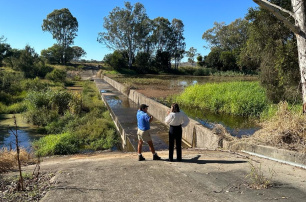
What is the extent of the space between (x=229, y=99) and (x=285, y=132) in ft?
34.4

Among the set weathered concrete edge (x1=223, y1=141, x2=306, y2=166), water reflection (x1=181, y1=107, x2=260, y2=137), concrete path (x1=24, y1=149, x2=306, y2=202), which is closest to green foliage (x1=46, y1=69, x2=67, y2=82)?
water reflection (x1=181, y1=107, x2=260, y2=137)

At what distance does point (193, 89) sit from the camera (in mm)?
19859

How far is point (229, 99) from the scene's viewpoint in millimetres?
16281

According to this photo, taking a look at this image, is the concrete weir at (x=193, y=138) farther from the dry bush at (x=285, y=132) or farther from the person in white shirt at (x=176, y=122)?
the person in white shirt at (x=176, y=122)

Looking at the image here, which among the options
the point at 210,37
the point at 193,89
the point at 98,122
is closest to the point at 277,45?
the point at 193,89

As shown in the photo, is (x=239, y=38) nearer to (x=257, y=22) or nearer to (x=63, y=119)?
(x=257, y=22)

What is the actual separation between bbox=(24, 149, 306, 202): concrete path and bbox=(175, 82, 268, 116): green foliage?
918 centimetres

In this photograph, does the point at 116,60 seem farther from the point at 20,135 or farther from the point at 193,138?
the point at 193,138

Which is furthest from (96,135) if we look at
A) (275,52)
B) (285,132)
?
(275,52)

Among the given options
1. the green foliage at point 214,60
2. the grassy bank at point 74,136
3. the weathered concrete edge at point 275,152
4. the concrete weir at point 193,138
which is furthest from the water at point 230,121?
the green foliage at point 214,60

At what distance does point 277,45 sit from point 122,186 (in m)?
11.9

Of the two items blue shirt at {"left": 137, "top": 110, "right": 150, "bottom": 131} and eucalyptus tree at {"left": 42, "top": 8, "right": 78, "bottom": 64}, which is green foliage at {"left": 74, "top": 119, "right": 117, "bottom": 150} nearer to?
blue shirt at {"left": 137, "top": 110, "right": 150, "bottom": 131}

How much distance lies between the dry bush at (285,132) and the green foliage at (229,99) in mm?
8007

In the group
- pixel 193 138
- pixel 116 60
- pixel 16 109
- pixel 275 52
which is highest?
pixel 116 60
